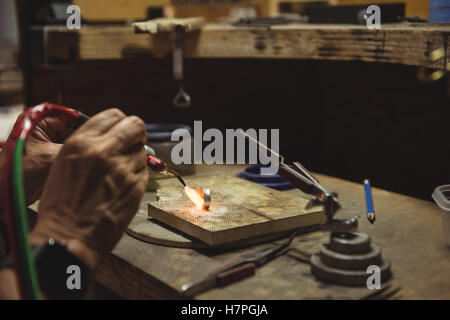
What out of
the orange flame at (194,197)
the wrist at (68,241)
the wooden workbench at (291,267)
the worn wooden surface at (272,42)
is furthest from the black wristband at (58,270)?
the worn wooden surface at (272,42)

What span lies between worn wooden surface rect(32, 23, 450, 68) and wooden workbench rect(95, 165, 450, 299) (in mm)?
390

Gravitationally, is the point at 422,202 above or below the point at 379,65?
below

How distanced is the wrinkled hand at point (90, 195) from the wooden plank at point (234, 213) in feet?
0.74

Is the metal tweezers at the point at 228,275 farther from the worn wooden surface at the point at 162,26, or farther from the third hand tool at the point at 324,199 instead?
the worn wooden surface at the point at 162,26

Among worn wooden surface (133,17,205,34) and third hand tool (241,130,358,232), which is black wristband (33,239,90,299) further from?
worn wooden surface (133,17,205,34)

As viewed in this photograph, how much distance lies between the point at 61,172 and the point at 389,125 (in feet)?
3.87

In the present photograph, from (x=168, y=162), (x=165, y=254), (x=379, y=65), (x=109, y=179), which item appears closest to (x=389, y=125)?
(x=379, y=65)

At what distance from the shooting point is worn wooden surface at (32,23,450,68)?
1.29 metres

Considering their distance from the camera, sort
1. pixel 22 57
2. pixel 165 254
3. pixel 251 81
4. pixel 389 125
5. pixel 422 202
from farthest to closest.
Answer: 1. pixel 22 57
2. pixel 251 81
3. pixel 389 125
4. pixel 422 202
5. pixel 165 254

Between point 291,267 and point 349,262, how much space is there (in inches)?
5.1

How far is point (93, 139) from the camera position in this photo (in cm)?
94

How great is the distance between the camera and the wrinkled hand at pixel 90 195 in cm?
91

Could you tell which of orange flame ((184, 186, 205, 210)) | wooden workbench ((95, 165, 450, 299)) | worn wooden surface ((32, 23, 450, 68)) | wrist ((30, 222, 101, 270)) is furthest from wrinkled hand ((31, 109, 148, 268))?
worn wooden surface ((32, 23, 450, 68))

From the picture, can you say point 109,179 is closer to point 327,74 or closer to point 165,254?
point 165,254
